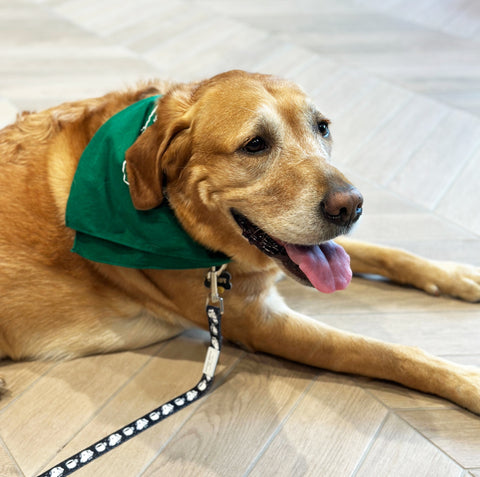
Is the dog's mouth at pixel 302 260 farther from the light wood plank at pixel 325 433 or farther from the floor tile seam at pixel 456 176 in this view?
the floor tile seam at pixel 456 176

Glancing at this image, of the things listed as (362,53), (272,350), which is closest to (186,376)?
(272,350)

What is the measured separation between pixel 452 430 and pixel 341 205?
892 millimetres

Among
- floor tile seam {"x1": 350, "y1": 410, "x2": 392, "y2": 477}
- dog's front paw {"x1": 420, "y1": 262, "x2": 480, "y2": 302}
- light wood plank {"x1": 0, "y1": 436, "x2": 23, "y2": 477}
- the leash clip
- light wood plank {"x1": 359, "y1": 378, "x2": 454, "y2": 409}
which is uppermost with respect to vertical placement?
the leash clip

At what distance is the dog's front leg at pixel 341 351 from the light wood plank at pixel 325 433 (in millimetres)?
101

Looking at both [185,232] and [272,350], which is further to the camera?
[272,350]

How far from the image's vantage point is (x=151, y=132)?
207 cm

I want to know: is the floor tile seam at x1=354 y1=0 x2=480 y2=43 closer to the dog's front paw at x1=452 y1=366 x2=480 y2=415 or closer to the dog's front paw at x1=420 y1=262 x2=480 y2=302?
the dog's front paw at x1=420 y1=262 x2=480 y2=302

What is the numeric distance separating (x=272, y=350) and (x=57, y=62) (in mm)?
3321

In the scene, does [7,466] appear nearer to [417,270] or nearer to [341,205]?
[341,205]

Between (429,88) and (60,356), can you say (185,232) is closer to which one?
(60,356)

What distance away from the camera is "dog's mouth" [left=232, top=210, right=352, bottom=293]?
6.70 ft

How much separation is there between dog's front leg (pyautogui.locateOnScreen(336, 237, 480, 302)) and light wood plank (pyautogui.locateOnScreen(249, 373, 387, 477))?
0.63 metres

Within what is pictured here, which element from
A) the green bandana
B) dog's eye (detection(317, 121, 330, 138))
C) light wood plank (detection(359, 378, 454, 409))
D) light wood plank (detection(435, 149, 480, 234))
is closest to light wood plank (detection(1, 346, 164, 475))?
the green bandana

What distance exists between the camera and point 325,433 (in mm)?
2111
